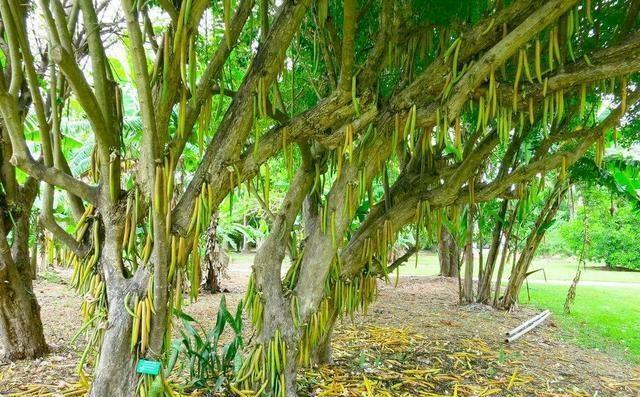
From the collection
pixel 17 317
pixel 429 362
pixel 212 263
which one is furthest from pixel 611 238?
pixel 17 317

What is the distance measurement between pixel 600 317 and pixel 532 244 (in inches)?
75.6

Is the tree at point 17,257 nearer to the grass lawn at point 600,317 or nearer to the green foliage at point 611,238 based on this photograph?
the grass lawn at point 600,317

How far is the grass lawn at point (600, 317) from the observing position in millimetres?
5085

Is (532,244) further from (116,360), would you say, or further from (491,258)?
(116,360)

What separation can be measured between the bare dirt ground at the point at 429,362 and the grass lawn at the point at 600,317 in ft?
1.17

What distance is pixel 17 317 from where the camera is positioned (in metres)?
3.22

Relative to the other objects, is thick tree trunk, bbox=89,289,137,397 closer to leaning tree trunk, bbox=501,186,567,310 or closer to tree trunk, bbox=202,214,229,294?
leaning tree trunk, bbox=501,186,567,310

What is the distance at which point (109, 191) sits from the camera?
1.98 meters

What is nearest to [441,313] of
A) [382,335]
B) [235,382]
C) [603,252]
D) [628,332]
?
[382,335]

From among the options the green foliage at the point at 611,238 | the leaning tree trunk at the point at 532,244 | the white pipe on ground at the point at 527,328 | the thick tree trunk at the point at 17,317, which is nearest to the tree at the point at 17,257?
the thick tree trunk at the point at 17,317

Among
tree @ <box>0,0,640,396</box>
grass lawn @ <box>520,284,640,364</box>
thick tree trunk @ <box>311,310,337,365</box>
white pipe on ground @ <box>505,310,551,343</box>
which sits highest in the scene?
tree @ <box>0,0,640,396</box>

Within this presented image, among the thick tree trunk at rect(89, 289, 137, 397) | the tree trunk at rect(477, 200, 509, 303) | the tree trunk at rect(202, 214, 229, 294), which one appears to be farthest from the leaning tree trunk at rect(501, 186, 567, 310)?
the thick tree trunk at rect(89, 289, 137, 397)

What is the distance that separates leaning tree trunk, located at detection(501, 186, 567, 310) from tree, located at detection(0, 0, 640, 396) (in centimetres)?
256

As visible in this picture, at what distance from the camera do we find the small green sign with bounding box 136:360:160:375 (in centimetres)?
194
